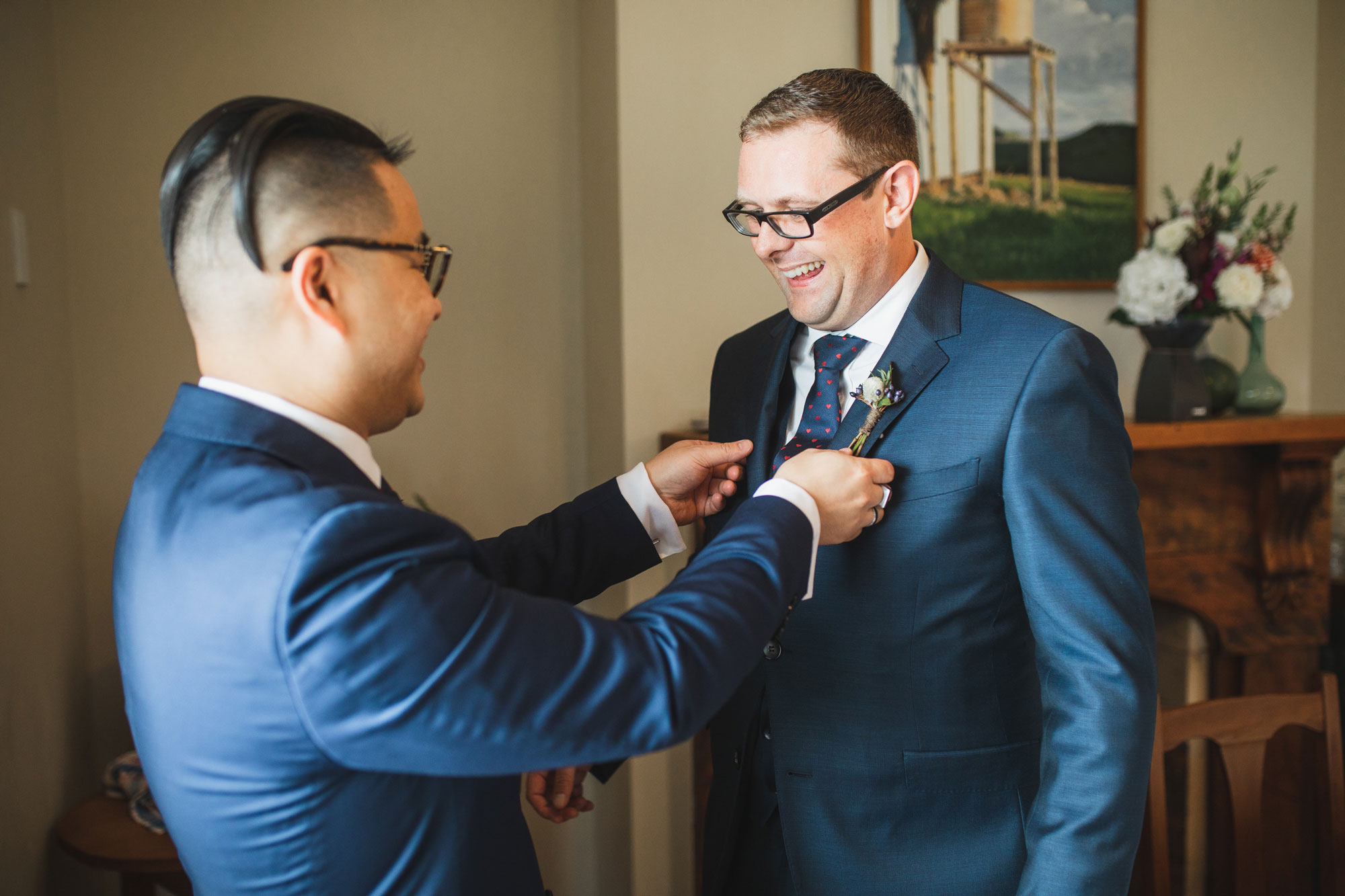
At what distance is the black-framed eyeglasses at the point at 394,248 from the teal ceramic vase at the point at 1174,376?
2.07 m

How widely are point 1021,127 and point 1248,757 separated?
5.55 ft

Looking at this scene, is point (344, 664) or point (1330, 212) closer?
point (344, 664)

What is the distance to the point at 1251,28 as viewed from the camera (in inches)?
109

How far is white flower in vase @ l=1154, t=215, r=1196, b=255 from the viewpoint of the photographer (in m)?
2.40

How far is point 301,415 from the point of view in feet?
2.89

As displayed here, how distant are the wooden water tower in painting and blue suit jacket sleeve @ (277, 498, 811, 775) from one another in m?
2.08

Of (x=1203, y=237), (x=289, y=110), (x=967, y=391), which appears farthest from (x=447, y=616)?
(x=1203, y=237)

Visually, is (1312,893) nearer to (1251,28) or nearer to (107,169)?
(1251,28)

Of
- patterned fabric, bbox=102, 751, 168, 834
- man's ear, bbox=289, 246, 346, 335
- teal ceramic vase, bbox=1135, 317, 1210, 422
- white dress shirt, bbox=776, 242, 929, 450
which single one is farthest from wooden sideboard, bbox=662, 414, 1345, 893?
man's ear, bbox=289, 246, 346, 335

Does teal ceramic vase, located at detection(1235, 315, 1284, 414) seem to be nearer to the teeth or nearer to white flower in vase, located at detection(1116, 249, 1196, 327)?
white flower in vase, located at detection(1116, 249, 1196, 327)

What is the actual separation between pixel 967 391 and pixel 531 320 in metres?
1.65

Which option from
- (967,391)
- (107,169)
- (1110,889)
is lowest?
(1110,889)

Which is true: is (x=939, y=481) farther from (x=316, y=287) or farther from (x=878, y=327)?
(x=316, y=287)

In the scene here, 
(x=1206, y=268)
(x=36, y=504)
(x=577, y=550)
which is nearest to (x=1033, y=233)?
(x=1206, y=268)
